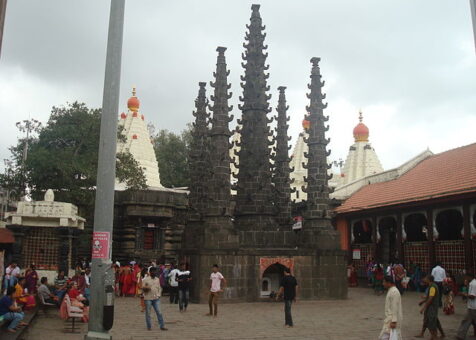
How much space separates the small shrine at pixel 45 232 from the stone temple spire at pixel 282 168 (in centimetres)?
978

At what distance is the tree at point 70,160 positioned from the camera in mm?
24953

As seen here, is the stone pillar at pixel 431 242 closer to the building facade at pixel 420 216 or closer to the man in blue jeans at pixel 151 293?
the building facade at pixel 420 216

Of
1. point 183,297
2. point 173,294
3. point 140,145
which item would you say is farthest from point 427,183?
point 140,145

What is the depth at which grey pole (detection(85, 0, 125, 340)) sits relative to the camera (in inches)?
332

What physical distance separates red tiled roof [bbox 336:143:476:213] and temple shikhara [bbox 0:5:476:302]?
0.10m

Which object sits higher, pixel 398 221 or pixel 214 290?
pixel 398 221

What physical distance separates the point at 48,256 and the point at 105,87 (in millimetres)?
17141

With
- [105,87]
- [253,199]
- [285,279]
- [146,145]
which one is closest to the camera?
[105,87]

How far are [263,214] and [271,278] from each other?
112 inches

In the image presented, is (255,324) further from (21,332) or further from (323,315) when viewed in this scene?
(21,332)

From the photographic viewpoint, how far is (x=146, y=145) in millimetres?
38875

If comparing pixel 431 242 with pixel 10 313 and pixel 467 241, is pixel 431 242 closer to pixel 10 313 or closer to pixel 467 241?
pixel 467 241

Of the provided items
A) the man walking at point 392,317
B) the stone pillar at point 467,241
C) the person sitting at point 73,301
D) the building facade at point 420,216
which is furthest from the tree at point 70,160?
the man walking at point 392,317

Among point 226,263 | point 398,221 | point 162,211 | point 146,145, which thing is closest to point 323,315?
point 226,263
